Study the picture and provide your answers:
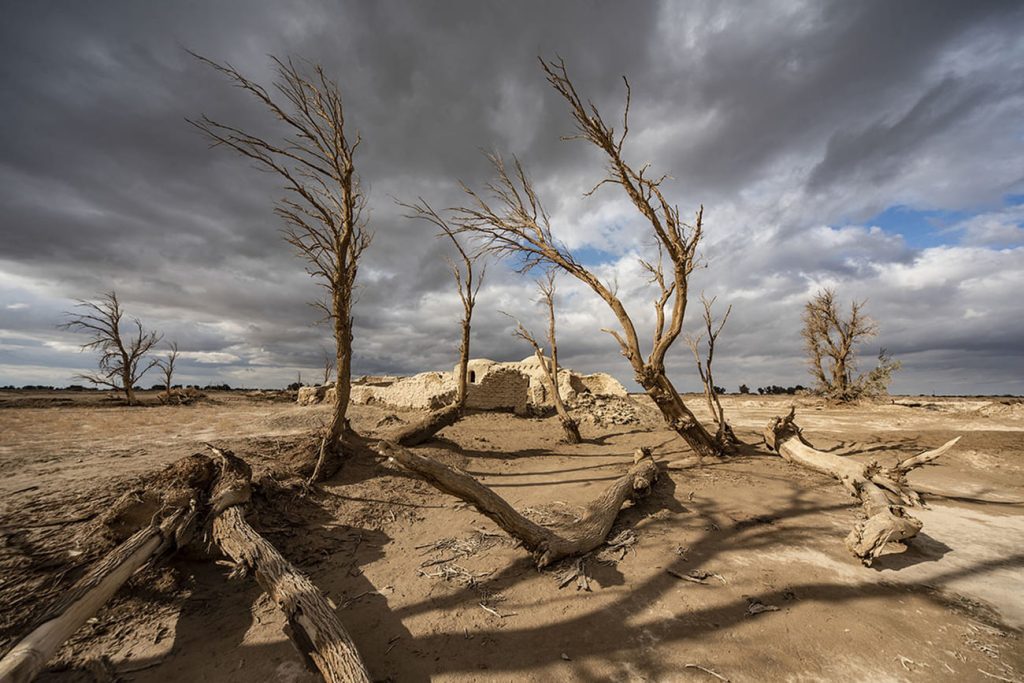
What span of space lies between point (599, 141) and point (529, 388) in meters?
11.6

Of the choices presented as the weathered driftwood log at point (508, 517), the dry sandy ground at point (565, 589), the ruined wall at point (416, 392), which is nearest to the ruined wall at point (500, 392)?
the ruined wall at point (416, 392)

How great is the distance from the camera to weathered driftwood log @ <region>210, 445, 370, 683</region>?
2.51 metres

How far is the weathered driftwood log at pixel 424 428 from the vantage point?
29.2 feet

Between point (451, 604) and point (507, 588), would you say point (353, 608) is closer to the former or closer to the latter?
point (451, 604)

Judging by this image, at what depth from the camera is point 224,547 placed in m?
3.62

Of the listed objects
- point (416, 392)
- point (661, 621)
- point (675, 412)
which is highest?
point (416, 392)

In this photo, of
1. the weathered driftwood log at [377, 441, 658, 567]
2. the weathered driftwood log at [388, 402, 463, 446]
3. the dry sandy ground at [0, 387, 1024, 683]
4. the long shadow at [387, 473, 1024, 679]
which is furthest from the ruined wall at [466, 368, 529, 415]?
the long shadow at [387, 473, 1024, 679]

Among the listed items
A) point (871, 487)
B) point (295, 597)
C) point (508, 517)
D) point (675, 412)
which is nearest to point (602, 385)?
point (675, 412)

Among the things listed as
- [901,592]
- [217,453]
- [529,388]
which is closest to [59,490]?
[217,453]

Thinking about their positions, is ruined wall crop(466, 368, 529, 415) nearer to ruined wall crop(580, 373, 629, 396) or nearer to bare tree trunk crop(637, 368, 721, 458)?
ruined wall crop(580, 373, 629, 396)

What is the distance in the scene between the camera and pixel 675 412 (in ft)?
26.0

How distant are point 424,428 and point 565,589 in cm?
593

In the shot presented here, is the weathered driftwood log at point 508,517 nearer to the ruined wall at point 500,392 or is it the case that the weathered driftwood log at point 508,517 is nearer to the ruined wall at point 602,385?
the ruined wall at point 500,392

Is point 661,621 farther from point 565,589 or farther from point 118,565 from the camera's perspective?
point 118,565
